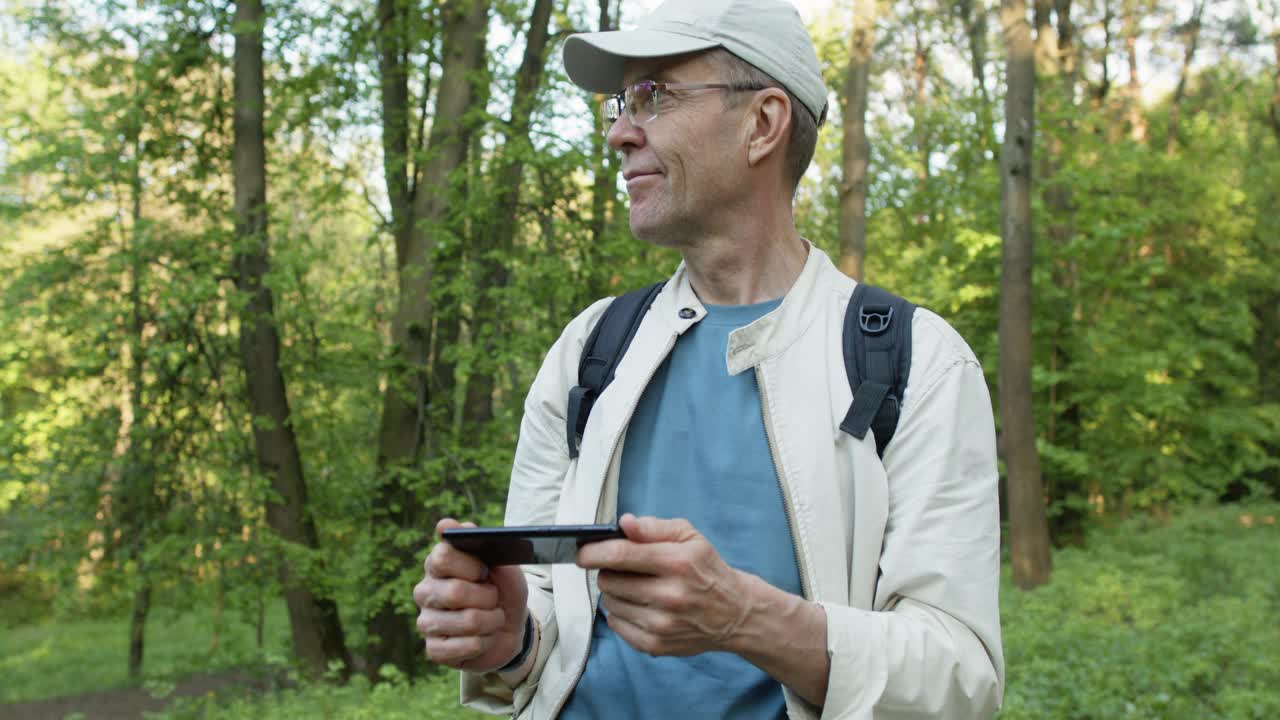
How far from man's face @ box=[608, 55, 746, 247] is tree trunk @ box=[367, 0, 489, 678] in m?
7.49

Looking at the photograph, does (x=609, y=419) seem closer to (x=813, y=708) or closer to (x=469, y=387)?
(x=813, y=708)

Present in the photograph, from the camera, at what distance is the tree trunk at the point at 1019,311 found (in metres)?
12.5

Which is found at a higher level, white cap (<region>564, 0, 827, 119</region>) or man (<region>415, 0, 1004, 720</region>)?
white cap (<region>564, 0, 827, 119</region>)

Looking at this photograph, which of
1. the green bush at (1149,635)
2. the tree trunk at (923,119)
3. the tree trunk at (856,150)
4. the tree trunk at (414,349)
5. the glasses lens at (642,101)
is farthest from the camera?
the tree trunk at (923,119)

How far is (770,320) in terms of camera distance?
1.92m

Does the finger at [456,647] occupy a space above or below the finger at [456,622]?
below

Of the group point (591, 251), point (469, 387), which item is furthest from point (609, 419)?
point (469, 387)

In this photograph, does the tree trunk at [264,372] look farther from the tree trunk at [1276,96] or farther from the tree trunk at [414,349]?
the tree trunk at [1276,96]

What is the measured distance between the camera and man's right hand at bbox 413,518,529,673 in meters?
1.65

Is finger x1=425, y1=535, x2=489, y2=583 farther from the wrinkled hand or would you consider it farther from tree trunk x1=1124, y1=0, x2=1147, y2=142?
tree trunk x1=1124, y1=0, x2=1147, y2=142

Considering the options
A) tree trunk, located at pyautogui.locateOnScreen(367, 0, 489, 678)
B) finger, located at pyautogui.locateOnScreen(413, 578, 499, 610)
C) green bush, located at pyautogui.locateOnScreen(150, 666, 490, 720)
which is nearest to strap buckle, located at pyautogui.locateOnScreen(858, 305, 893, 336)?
finger, located at pyautogui.locateOnScreen(413, 578, 499, 610)

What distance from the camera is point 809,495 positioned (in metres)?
1.74

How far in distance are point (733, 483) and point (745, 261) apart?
1.53 feet

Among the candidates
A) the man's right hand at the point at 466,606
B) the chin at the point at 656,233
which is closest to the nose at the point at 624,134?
the chin at the point at 656,233
